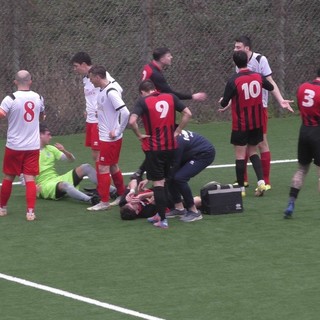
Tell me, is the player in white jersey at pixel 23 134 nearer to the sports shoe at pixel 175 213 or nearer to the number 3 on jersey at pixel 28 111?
the number 3 on jersey at pixel 28 111

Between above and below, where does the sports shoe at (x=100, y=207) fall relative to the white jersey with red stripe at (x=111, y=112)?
below

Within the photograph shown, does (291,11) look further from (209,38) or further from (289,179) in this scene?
(289,179)

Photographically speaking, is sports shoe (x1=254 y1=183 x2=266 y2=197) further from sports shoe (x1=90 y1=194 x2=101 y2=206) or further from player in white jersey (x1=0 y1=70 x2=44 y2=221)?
player in white jersey (x1=0 y1=70 x2=44 y2=221)

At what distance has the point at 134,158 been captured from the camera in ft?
58.4

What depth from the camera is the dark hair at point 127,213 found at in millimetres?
13211

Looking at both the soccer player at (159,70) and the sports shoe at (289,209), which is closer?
the sports shoe at (289,209)

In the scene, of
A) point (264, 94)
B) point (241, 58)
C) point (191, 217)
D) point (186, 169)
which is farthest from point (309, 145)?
point (264, 94)

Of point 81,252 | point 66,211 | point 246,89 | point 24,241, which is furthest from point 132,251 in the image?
point 246,89

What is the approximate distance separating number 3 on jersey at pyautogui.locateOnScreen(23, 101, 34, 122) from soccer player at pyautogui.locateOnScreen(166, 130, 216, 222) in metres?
1.73

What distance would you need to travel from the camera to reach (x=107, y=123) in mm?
13703

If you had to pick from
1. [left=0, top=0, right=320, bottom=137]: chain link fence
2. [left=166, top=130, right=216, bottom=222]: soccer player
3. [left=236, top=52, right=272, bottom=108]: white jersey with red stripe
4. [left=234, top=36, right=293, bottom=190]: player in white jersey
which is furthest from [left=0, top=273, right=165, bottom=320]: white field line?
[left=0, top=0, right=320, bottom=137]: chain link fence

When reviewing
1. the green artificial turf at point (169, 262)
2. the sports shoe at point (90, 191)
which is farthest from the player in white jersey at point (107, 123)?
the sports shoe at point (90, 191)

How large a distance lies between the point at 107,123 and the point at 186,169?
1228mm

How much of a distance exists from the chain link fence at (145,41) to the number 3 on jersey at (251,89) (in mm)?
6731
